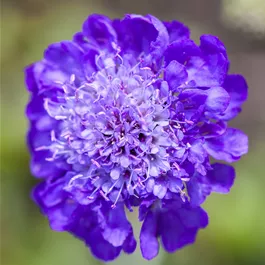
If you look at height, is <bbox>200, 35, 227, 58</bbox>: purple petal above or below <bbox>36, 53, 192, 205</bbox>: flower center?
above

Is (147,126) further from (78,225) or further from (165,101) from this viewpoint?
(78,225)

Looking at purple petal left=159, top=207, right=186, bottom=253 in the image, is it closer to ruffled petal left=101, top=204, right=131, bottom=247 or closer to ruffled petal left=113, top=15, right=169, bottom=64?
ruffled petal left=101, top=204, right=131, bottom=247

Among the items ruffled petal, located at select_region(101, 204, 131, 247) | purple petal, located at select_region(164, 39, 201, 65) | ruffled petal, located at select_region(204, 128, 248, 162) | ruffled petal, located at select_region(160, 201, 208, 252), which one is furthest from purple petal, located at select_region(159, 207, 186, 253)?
purple petal, located at select_region(164, 39, 201, 65)

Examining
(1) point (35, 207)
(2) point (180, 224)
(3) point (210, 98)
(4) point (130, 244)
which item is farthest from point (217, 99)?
(1) point (35, 207)

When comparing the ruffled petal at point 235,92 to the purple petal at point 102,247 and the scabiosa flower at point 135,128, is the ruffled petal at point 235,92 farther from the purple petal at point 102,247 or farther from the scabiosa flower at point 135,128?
the purple petal at point 102,247

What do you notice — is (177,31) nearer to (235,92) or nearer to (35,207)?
(235,92)

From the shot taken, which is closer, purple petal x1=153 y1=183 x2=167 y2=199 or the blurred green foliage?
purple petal x1=153 y1=183 x2=167 y2=199

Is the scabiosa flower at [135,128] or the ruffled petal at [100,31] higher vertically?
the ruffled petal at [100,31]

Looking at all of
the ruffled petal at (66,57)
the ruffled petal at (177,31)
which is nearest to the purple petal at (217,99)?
the ruffled petal at (177,31)
